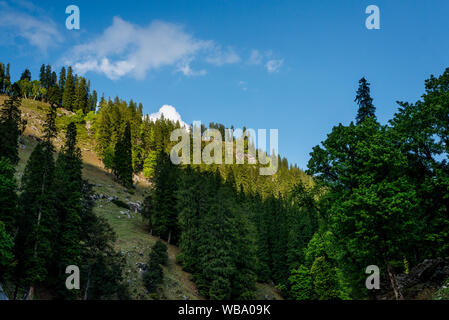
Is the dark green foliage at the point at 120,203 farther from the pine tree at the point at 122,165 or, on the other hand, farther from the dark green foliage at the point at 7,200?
the dark green foliage at the point at 7,200

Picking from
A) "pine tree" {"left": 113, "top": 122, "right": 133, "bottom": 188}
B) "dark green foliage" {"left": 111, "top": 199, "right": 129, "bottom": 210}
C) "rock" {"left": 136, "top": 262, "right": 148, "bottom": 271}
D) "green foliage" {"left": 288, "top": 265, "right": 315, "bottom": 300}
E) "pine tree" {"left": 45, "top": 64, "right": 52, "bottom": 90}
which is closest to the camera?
"rock" {"left": 136, "top": 262, "right": 148, "bottom": 271}

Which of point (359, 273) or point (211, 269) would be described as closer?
point (359, 273)

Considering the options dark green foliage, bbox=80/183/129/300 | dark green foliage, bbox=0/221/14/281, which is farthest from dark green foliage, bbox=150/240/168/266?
dark green foliage, bbox=0/221/14/281

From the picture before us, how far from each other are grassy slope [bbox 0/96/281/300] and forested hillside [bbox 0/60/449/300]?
30 cm

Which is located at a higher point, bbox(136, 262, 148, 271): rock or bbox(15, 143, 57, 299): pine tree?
bbox(15, 143, 57, 299): pine tree

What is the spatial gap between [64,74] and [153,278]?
134089mm

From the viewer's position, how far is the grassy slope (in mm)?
38531

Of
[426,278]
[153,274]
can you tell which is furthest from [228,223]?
[426,278]

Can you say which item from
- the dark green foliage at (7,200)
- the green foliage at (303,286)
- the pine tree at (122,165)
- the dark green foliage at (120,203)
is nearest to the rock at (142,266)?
the dark green foliage at (7,200)

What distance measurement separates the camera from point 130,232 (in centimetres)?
4962

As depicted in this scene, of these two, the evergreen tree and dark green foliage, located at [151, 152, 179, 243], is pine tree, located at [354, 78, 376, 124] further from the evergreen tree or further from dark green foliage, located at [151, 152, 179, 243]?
the evergreen tree

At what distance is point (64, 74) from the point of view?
139875 millimetres

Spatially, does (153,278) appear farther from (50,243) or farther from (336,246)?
(336,246)
